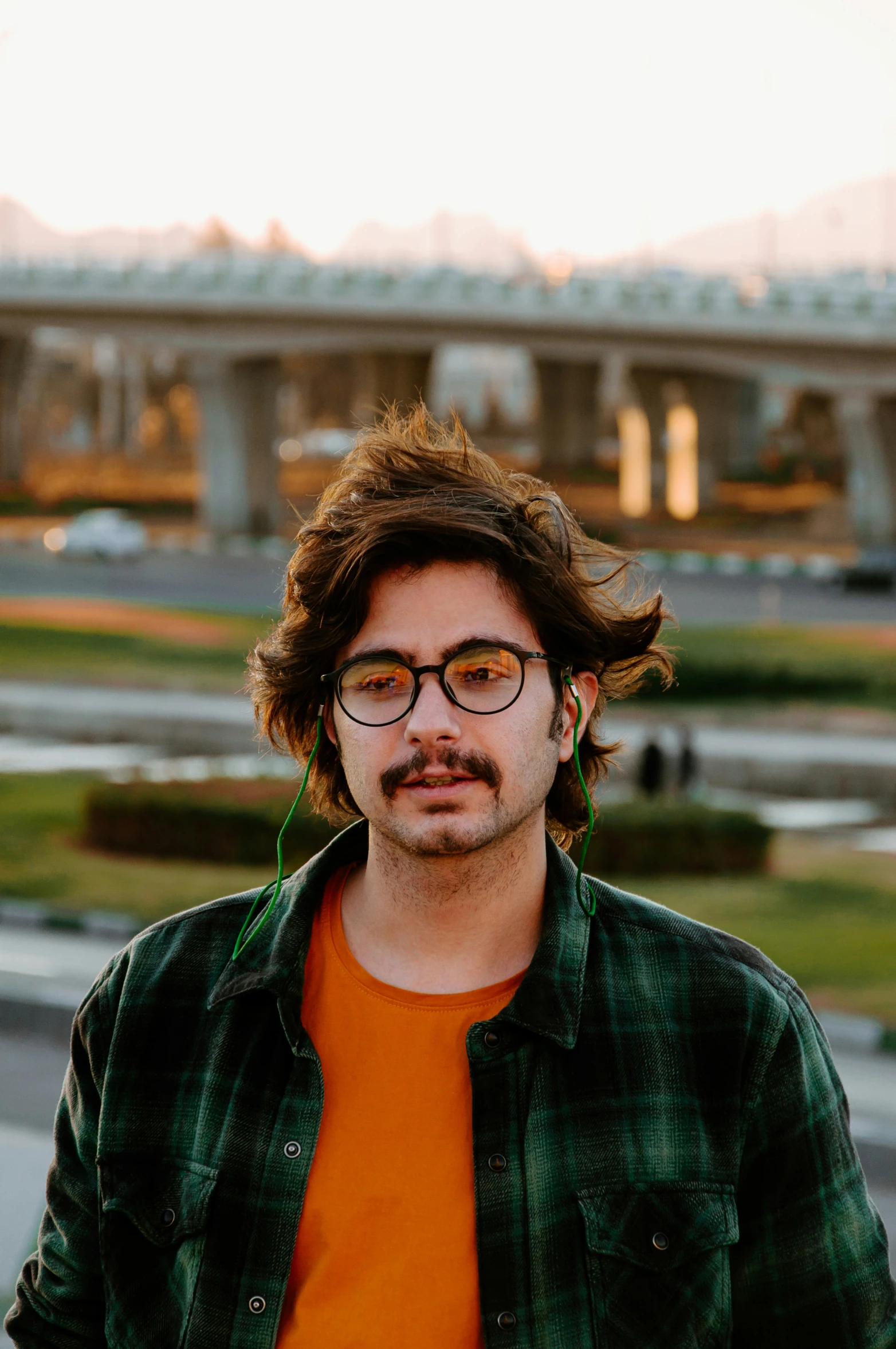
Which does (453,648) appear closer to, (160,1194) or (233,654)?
(160,1194)

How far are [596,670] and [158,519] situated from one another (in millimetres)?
80693

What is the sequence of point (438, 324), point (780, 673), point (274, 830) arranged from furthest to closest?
point (438, 324) → point (780, 673) → point (274, 830)

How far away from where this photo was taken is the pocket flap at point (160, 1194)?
2.77 meters

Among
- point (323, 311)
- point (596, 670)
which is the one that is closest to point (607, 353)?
point (323, 311)

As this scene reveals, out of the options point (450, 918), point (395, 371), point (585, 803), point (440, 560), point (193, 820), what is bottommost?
point (193, 820)

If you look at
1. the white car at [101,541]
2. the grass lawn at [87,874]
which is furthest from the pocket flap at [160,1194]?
the white car at [101,541]

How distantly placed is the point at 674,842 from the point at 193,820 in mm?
4397

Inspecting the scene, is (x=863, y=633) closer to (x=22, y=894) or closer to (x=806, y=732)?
(x=806, y=732)

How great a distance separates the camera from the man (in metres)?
2.68

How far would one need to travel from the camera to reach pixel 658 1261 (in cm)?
268

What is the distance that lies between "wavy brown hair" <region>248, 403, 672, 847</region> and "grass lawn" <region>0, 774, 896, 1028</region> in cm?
730

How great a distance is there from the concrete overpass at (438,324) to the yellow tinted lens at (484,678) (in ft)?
164

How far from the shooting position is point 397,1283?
103 inches

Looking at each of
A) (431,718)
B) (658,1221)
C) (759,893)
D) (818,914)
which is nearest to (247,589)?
(759,893)
